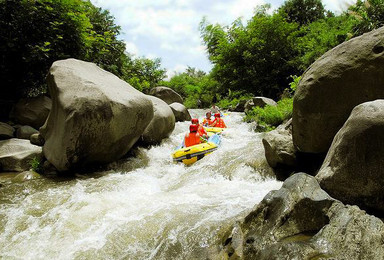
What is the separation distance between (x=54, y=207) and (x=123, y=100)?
2.73 m

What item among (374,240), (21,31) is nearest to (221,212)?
(374,240)

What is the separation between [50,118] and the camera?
5.76 m

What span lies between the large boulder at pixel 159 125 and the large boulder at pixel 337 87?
4897 mm

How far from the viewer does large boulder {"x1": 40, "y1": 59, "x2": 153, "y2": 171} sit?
16.7 ft

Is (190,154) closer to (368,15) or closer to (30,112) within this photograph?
(30,112)

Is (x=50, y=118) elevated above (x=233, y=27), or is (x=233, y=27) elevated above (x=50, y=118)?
(x=233, y=27)

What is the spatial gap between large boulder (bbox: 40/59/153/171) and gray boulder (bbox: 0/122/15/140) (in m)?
1.23

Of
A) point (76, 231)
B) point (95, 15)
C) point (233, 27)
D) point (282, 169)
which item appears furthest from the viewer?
point (233, 27)

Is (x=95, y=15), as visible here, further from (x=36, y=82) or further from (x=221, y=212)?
(x=221, y=212)

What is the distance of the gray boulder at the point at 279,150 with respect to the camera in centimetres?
462

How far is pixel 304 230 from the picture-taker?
6.90 feet

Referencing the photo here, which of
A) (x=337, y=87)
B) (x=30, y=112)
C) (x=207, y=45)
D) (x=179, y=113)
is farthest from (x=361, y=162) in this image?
(x=207, y=45)

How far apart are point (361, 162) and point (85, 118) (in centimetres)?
473

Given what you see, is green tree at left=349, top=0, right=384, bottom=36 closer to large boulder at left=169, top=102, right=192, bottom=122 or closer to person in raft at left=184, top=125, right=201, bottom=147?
person in raft at left=184, top=125, right=201, bottom=147
